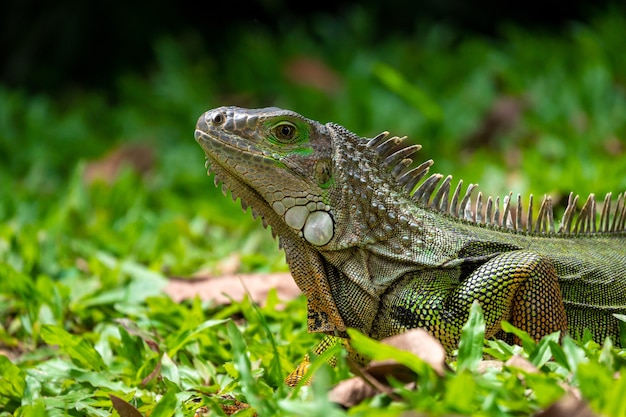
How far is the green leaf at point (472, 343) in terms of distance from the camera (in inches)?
113

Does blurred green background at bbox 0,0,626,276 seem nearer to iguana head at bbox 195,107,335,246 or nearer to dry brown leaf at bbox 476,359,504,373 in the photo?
iguana head at bbox 195,107,335,246

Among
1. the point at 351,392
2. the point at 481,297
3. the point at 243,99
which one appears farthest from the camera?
the point at 243,99

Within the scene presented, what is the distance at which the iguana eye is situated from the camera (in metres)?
3.62

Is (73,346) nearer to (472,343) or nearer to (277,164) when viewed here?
(277,164)

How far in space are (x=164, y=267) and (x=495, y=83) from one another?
5490mm

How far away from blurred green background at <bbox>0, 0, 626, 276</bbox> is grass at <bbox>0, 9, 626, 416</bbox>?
0.03 metres

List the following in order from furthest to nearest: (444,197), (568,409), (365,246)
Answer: (444,197), (365,246), (568,409)

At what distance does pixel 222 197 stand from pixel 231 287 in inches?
104

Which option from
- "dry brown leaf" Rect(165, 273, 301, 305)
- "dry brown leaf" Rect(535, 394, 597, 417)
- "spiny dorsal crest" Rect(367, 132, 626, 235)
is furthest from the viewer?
"dry brown leaf" Rect(165, 273, 301, 305)

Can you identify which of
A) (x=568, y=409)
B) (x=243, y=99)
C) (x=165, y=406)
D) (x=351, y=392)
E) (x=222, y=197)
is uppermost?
(x=243, y=99)

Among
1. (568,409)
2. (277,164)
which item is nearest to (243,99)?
(277,164)

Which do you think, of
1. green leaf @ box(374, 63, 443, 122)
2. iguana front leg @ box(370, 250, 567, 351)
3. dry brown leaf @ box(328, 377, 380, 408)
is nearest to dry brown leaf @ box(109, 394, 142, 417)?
dry brown leaf @ box(328, 377, 380, 408)

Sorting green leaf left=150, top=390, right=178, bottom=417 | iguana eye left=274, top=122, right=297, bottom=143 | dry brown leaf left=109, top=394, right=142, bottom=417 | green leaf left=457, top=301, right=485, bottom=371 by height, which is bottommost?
dry brown leaf left=109, top=394, right=142, bottom=417

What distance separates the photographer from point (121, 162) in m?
8.83
